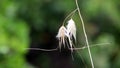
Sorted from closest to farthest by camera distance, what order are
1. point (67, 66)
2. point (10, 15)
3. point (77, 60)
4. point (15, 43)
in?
point (15, 43), point (10, 15), point (77, 60), point (67, 66)

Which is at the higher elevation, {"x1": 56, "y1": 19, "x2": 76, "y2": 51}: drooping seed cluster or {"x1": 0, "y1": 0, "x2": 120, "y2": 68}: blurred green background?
{"x1": 0, "y1": 0, "x2": 120, "y2": 68}: blurred green background

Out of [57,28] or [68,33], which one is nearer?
[68,33]

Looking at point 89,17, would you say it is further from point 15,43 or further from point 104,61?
point 15,43

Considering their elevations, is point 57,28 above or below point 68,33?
above

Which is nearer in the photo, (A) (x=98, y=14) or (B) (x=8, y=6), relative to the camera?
(B) (x=8, y=6)

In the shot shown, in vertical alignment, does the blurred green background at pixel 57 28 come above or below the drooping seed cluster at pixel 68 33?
above

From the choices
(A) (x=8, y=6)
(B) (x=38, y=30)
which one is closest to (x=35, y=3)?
(B) (x=38, y=30)

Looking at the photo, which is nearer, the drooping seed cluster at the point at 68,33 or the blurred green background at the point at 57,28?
the drooping seed cluster at the point at 68,33

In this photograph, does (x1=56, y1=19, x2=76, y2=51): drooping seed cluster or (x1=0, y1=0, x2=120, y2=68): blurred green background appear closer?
(x1=56, y1=19, x2=76, y2=51): drooping seed cluster
